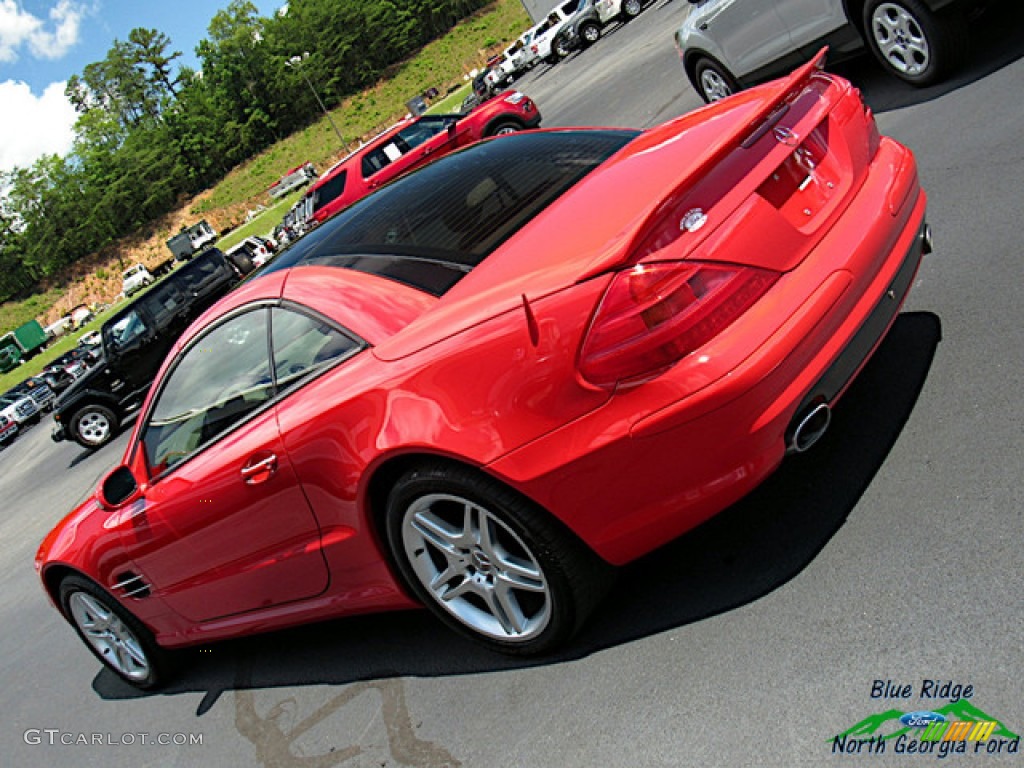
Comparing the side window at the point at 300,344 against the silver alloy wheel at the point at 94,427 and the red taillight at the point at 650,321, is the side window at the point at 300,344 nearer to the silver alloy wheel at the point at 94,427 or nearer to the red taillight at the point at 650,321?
the red taillight at the point at 650,321

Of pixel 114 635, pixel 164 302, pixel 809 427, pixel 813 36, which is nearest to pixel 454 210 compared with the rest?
pixel 809 427

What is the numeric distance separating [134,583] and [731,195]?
3145mm

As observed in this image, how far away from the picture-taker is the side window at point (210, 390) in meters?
Result: 3.38

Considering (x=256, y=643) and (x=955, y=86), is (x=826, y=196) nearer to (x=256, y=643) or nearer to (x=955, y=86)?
(x=256, y=643)

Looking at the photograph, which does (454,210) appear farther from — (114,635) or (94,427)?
(94,427)

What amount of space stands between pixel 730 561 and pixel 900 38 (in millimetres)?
5151

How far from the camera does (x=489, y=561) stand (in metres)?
2.87

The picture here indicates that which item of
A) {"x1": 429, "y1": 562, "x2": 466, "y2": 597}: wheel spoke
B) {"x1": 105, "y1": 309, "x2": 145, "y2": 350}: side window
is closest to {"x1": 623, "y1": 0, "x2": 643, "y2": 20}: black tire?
{"x1": 105, "y1": 309, "x2": 145, "y2": 350}: side window

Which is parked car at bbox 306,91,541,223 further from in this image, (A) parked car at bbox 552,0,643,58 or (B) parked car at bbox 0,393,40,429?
(A) parked car at bbox 552,0,643,58

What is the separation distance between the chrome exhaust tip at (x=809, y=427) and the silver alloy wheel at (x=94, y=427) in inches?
538

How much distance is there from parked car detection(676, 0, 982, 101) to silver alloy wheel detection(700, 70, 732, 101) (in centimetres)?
1

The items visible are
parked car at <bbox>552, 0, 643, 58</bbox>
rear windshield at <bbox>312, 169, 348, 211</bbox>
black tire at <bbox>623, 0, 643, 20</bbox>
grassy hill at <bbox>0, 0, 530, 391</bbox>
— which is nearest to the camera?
rear windshield at <bbox>312, 169, 348, 211</bbox>

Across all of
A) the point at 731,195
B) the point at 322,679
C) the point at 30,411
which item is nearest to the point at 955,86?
the point at 731,195

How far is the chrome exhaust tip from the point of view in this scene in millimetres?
2473
